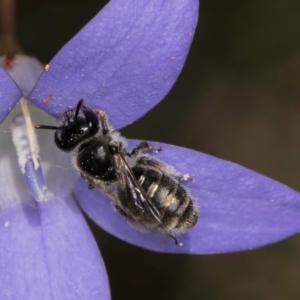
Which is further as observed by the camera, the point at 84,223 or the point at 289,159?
the point at 289,159

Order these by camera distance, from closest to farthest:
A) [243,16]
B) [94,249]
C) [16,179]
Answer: [94,249]
[16,179]
[243,16]

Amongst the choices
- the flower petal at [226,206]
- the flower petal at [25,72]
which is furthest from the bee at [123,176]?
the flower petal at [25,72]

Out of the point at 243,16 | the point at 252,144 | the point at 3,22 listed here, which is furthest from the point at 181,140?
the point at 3,22

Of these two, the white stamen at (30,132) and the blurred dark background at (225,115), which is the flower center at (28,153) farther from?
the blurred dark background at (225,115)

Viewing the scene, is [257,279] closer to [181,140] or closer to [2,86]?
[181,140]

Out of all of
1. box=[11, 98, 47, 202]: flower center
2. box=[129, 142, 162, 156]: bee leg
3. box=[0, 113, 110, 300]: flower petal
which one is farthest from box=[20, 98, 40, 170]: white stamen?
box=[129, 142, 162, 156]: bee leg

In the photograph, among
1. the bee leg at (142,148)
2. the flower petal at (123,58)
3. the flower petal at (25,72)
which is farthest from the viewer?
the flower petal at (25,72)

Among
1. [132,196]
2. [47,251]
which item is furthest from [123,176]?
[47,251]

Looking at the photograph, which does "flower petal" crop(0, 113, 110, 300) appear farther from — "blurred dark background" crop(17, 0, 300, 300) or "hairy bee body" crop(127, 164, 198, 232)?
"blurred dark background" crop(17, 0, 300, 300)
